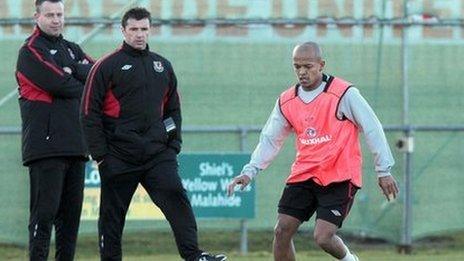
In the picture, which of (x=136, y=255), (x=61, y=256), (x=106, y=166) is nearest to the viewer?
(x=106, y=166)

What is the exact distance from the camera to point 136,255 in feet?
46.4

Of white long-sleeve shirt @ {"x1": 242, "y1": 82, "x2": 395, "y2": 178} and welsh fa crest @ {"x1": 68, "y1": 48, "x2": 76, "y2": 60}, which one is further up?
welsh fa crest @ {"x1": 68, "y1": 48, "x2": 76, "y2": 60}

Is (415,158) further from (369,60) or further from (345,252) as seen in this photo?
(345,252)

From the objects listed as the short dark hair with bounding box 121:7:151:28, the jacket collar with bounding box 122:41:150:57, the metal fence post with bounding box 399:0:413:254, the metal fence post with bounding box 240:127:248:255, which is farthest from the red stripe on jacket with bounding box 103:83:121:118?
the metal fence post with bounding box 399:0:413:254

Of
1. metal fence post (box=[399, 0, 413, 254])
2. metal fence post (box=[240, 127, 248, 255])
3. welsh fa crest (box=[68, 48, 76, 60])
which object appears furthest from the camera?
metal fence post (box=[399, 0, 413, 254])

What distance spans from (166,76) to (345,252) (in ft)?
6.01

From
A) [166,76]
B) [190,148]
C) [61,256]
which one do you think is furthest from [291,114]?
[190,148]

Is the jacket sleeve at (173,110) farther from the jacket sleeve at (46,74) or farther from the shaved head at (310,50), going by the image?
the shaved head at (310,50)

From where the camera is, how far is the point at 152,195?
33.3 feet

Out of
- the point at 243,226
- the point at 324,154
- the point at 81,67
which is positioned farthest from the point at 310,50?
the point at 243,226

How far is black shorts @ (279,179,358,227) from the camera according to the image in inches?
399

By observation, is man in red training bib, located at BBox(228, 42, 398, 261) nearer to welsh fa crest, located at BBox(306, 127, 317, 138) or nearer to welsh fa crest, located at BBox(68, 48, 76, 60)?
welsh fa crest, located at BBox(306, 127, 317, 138)

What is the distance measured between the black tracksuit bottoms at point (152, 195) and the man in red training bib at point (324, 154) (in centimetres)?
39

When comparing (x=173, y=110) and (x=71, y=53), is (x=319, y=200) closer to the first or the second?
(x=173, y=110)
